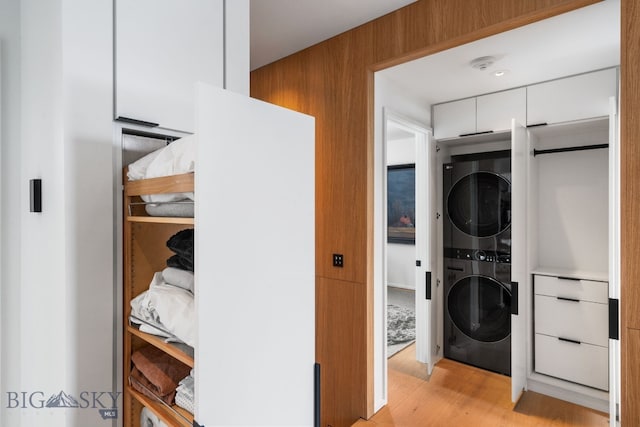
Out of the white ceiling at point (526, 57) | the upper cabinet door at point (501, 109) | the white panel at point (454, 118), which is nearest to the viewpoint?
the white ceiling at point (526, 57)

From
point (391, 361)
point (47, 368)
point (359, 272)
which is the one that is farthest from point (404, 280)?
point (47, 368)

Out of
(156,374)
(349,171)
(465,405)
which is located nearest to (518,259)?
(465,405)

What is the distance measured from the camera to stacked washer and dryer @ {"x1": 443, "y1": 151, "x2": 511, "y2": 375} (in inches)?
117

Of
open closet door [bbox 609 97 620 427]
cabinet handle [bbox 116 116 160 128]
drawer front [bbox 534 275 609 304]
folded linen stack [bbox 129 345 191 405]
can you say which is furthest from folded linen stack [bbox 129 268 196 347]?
drawer front [bbox 534 275 609 304]

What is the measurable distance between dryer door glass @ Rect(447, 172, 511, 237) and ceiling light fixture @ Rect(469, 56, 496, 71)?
2.88ft

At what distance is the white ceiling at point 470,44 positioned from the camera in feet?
6.82

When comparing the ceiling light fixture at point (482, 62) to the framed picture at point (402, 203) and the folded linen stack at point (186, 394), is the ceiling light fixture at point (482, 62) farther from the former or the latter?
the framed picture at point (402, 203)

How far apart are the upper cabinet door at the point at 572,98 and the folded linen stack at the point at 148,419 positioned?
310cm

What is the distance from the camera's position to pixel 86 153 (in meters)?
1.26

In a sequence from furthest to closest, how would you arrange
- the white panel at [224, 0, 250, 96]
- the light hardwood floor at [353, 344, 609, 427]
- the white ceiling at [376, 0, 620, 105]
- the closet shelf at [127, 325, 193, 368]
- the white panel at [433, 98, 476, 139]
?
the white panel at [433, 98, 476, 139] < the light hardwood floor at [353, 344, 609, 427] < the white ceiling at [376, 0, 620, 105] < the white panel at [224, 0, 250, 96] < the closet shelf at [127, 325, 193, 368]

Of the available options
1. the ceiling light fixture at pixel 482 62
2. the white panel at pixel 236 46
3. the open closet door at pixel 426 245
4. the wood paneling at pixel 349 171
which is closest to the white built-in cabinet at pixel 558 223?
the open closet door at pixel 426 245

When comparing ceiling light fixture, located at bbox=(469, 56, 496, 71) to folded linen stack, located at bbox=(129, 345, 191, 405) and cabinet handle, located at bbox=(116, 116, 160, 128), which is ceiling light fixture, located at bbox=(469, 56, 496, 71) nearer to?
cabinet handle, located at bbox=(116, 116, 160, 128)

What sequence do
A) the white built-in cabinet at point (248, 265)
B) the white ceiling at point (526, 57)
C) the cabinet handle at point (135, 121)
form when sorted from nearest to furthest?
1. the white built-in cabinet at point (248, 265)
2. the cabinet handle at point (135, 121)
3. the white ceiling at point (526, 57)

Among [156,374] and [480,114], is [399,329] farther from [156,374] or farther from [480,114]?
[156,374]
